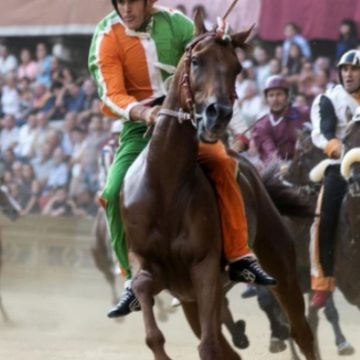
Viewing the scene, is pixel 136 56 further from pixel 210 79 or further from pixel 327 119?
pixel 327 119

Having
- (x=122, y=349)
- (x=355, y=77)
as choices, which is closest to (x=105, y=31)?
(x=355, y=77)

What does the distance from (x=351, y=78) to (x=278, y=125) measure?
1.82 m

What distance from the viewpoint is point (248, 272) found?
8227mm

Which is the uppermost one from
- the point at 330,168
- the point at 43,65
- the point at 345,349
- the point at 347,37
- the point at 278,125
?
the point at 347,37

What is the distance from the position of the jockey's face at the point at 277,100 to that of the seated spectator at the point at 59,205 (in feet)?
17.7

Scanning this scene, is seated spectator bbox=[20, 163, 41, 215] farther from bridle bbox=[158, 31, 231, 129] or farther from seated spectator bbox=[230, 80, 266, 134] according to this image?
bridle bbox=[158, 31, 231, 129]

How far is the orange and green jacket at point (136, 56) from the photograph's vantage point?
8.34 m

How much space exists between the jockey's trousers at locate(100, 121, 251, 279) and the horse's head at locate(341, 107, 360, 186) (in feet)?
7.79

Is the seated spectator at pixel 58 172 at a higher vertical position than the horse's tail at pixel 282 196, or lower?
lower

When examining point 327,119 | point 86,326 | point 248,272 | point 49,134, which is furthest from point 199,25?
point 49,134

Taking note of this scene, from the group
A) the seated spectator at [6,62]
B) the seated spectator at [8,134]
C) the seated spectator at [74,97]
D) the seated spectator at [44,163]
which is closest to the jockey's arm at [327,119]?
the seated spectator at [74,97]

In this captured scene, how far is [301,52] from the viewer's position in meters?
14.9

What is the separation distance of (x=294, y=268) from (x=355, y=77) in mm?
2346

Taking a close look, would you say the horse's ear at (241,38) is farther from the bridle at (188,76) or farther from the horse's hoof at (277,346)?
the horse's hoof at (277,346)
